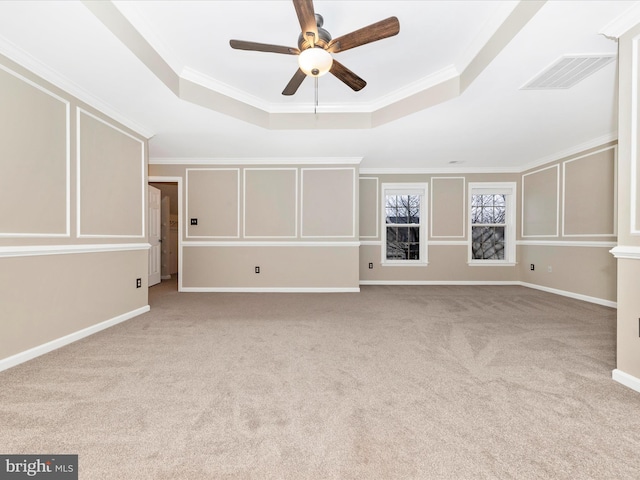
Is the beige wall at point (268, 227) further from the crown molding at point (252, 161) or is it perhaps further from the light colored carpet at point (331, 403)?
the light colored carpet at point (331, 403)

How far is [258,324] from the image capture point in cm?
309

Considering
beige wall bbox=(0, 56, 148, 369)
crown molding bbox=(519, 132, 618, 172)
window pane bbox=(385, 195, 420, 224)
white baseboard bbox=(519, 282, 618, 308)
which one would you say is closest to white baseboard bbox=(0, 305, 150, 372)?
beige wall bbox=(0, 56, 148, 369)

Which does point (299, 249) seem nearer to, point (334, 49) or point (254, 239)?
point (254, 239)

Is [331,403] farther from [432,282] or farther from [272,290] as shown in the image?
[432,282]

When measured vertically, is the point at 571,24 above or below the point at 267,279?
above

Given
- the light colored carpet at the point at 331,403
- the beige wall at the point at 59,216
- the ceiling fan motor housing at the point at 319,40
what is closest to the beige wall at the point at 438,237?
the light colored carpet at the point at 331,403

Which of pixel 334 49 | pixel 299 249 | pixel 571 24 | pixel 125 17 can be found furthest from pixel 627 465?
pixel 299 249

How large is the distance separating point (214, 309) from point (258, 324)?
982mm

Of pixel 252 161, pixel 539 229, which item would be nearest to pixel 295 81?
pixel 252 161

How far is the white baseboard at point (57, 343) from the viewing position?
2046 mm

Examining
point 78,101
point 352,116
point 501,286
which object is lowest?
point 501,286

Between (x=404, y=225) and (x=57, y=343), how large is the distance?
216 inches

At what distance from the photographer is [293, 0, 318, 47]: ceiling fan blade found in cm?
165

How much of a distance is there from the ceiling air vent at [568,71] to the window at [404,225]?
3.32 metres
